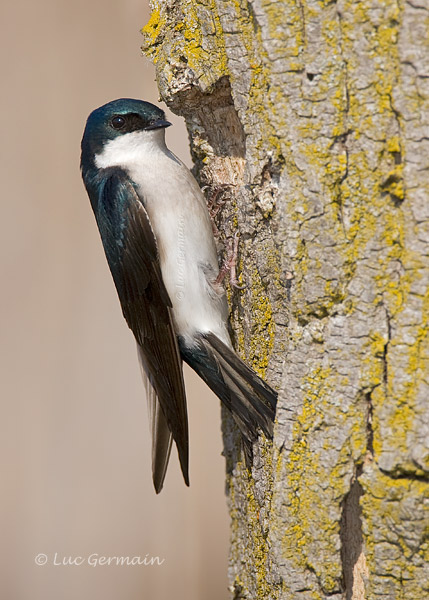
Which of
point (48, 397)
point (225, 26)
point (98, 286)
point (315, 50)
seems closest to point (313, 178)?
point (315, 50)

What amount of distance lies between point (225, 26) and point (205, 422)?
59.3 inches

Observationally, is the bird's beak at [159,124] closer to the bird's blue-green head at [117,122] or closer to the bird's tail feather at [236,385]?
the bird's blue-green head at [117,122]

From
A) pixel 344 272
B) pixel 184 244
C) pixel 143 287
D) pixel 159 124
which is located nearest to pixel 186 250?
pixel 184 244

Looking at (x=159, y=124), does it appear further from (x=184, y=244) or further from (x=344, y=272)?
(x=344, y=272)

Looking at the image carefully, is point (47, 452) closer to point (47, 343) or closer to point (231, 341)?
point (47, 343)

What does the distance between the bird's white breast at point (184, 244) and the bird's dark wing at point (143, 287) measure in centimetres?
6

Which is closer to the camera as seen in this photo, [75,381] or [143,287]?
[143,287]

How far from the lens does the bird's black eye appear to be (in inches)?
88.2

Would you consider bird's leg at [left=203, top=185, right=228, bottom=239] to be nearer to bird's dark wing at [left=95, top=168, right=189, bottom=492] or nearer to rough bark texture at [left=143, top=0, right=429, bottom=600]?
bird's dark wing at [left=95, top=168, right=189, bottom=492]

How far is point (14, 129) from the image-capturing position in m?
2.72

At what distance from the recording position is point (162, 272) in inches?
84.4

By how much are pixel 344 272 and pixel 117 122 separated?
3.64 feet

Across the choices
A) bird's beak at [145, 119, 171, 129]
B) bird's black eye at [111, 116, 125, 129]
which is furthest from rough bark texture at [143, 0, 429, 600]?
bird's black eye at [111, 116, 125, 129]

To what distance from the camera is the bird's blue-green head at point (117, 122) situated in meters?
2.21
